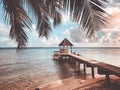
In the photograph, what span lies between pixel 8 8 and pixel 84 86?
491 cm

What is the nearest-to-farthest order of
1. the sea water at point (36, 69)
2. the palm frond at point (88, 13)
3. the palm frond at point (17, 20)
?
the palm frond at point (88, 13), the palm frond at point (17, 20), the sea water at point (36, 69)

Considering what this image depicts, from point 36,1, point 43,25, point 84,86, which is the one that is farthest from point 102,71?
point 36,1

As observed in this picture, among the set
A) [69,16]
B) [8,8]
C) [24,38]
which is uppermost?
[8,8]

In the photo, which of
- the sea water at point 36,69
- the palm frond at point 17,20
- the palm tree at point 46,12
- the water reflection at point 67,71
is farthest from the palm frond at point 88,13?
the water reflection at point 67,71

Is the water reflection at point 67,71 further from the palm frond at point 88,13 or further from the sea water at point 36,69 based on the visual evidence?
the palm frond at point 88,13

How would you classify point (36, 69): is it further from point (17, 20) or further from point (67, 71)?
point (17, 20)

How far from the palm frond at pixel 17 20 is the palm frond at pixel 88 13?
1089 millimetres

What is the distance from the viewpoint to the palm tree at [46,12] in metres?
2.44

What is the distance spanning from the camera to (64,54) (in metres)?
27.3

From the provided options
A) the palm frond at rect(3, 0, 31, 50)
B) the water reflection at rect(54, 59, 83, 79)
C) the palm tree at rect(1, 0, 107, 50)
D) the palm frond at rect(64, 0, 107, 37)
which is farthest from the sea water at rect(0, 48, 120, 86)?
the palm frond at rect(64, 0, 107, 37)

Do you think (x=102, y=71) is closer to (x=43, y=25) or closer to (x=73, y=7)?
(x=43, y=25)

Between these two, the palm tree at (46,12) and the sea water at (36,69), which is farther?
the sea water at (36,69)

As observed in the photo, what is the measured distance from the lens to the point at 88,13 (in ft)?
8.07

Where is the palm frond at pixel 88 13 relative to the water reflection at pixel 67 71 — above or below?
above
